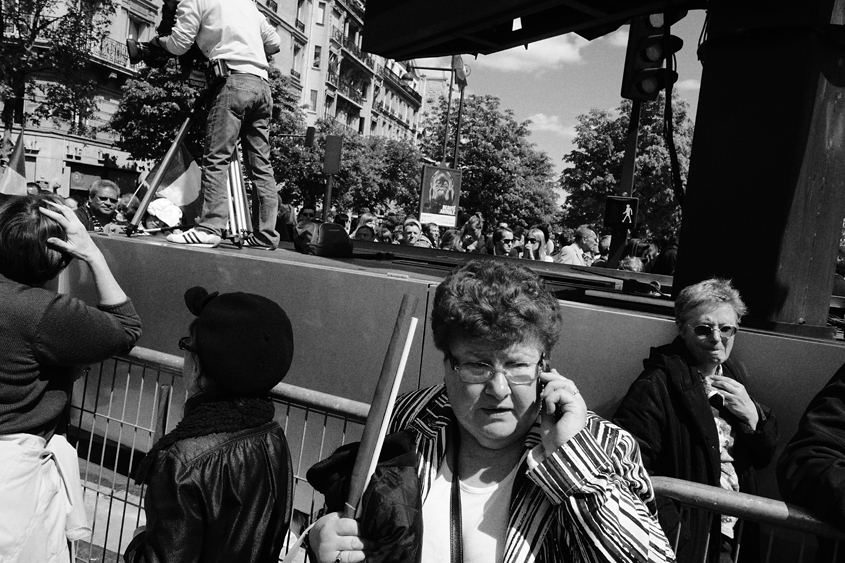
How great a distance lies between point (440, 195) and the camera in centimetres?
1730

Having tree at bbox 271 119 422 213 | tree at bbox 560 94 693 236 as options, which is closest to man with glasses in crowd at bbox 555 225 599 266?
tree at bbox 271 119 422 213

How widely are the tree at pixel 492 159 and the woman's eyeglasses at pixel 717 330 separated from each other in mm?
43095

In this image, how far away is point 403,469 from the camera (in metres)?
1.55

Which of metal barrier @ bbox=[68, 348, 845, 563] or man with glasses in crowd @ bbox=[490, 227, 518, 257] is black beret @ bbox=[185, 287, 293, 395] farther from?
man with glasses in crowd @ bbox=[490, 227, 518, 257]

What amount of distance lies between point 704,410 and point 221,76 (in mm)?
4022

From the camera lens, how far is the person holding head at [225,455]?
191cm

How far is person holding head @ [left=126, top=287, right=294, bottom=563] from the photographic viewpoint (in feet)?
6.27

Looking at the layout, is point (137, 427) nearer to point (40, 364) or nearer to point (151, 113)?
point (40, 364)

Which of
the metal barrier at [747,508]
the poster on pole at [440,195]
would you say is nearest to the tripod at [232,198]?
the metal barrier at [747,508]

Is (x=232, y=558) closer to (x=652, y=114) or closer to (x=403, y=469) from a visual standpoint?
(x=403, y=469)

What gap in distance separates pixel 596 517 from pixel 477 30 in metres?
4.17

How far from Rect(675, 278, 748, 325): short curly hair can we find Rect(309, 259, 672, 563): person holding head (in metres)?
1.45

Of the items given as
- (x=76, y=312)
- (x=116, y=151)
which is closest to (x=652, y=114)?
(x=116, y=151)

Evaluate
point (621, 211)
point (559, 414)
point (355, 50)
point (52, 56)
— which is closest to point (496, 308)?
point (559, 414)
